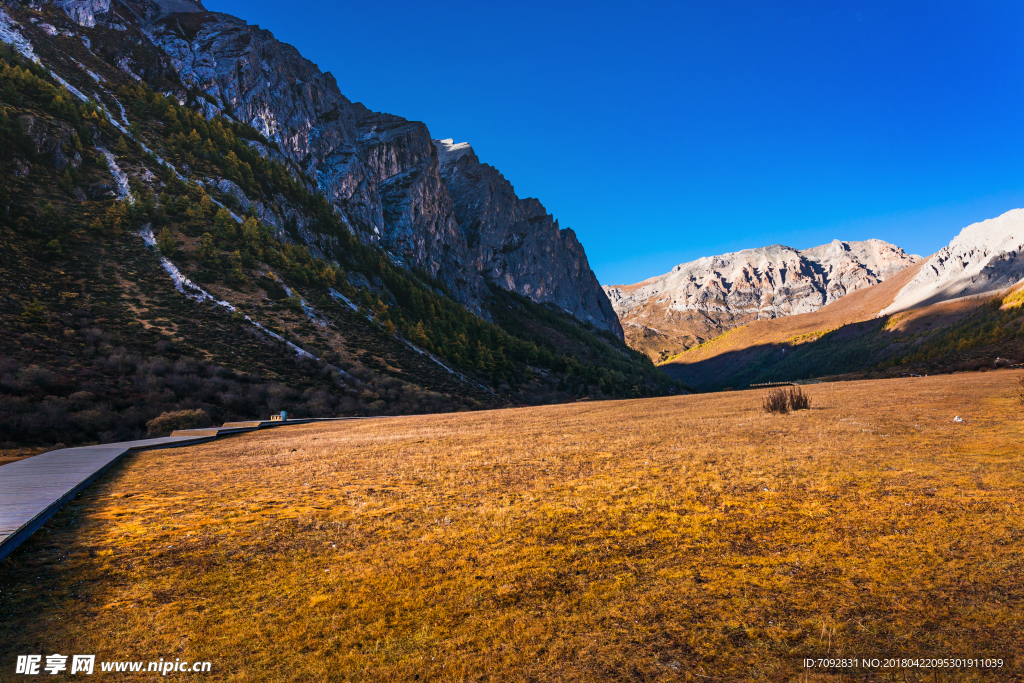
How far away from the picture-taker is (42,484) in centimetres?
803

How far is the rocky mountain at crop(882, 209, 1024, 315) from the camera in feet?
518

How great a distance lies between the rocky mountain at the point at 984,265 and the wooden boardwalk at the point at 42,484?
225796 mm

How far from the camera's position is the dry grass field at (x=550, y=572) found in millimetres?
3211

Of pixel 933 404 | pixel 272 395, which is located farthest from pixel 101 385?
pixel 933 404

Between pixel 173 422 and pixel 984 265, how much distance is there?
848ft

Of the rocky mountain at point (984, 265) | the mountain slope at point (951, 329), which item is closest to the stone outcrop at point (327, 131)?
the mountain slope at point (951, 329)

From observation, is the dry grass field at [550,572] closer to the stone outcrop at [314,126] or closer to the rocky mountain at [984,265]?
the stone outcrop at [314,126]

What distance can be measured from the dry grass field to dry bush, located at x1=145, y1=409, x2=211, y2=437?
16852mm

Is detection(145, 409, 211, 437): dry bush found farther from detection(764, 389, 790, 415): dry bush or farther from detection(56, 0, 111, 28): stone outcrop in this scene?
detection(56, 0, 111, 28): stone outcrop

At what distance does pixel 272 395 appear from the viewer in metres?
38.7

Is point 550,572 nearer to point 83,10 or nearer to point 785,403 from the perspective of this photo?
point 785,403

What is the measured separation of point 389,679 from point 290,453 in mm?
11621

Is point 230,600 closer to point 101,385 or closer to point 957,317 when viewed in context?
point 101,385

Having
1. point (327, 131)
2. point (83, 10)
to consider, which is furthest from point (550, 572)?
point (83, 10)
